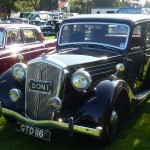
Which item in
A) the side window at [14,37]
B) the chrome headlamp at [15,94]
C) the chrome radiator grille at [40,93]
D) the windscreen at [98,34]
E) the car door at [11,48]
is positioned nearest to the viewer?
the chrome radiator grille at [40,93]

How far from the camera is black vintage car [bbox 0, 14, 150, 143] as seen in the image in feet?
14.0

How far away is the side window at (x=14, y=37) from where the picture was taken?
26.6 ft

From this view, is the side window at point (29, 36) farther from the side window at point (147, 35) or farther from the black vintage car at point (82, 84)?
the side window at point (147, 35)

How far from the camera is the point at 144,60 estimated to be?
20.9 feet

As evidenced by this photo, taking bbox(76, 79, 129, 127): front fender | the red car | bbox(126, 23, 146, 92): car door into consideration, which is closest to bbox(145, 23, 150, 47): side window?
bbox(126, 23, 146, 92): car door

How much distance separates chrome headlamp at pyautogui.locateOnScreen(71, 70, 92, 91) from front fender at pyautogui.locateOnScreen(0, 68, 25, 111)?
40.4 inches

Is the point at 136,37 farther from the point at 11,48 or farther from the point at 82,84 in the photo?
the point at 11,48

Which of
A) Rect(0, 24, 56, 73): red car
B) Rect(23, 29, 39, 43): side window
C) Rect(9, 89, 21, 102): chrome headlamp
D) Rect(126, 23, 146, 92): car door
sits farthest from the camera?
Rect(23, 29, 39, 43): side window

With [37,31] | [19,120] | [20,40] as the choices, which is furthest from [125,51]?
[37,31]

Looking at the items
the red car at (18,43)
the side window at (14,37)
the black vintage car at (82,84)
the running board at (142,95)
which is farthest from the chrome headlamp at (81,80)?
the side window at (14,37)

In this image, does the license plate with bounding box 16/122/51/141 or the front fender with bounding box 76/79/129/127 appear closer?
the front fender with bounding box 76/79/129/127

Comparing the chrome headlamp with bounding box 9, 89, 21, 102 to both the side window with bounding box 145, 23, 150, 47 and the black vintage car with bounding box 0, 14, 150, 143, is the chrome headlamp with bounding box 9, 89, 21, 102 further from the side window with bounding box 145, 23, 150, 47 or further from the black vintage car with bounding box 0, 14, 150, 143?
the side window with bounding box 145, 23, 150, 47

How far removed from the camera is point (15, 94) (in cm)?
475

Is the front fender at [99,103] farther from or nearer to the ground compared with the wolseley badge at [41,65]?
nearer to the ground
